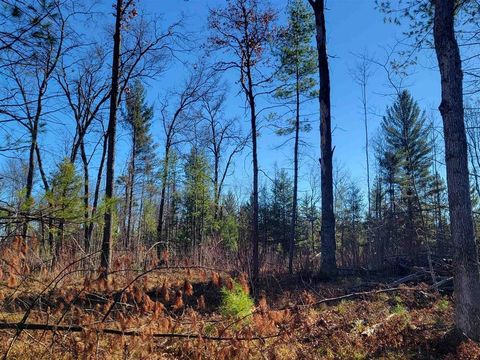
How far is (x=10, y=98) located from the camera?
339 centimetres

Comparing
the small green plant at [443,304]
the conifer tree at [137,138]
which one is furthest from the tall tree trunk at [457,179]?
the conifer tree at [137,138]

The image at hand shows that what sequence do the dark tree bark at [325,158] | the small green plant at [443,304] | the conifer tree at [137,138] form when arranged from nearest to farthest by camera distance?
the small green plant at [443,304]
the dark tree bark at [325,158]
the conifer tree at [137,138]

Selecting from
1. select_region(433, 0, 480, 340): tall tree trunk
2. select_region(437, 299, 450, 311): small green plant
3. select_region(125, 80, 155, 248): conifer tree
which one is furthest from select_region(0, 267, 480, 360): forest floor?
select_region(125, 80, 155, 248): conifer tree

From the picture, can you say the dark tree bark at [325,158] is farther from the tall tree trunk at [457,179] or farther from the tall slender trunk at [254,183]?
the tall tree trunk at [457,179]

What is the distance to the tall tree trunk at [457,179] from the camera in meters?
4.57

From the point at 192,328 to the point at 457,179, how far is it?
350 cm

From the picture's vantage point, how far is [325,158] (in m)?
11.9

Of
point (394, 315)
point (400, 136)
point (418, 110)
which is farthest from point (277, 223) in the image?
point (394, 315)

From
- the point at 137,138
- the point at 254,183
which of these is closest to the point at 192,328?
the point at 254,183

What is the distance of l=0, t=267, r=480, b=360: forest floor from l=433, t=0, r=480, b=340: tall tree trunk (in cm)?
42

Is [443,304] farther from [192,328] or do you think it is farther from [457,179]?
[192,328]

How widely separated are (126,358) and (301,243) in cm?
3244

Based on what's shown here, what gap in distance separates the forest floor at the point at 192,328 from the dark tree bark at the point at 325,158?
4482mm

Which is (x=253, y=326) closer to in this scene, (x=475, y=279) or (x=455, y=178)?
(x=475, y=279)
